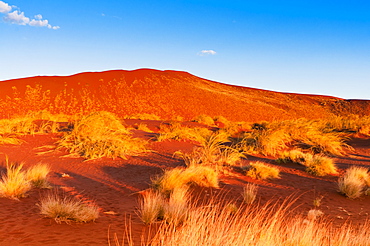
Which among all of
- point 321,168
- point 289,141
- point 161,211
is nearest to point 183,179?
point 161,211

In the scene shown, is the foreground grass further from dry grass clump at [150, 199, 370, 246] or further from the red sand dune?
the red sand dune

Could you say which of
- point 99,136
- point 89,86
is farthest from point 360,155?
point 89,86

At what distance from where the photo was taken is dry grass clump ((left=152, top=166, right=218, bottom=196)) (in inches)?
309

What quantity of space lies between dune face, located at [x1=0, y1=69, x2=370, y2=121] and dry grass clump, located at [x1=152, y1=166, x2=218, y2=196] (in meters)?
33.2

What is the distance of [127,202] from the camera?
7.22 meters

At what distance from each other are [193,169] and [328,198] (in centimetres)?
378

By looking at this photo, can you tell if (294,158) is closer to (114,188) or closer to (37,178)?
(114,188)

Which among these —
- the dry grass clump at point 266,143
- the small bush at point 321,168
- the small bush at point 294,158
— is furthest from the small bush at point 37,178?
the dry grass clump at point 266,143

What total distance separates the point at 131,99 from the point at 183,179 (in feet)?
139

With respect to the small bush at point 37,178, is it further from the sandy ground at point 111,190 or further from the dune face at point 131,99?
the dune face at point 131,99

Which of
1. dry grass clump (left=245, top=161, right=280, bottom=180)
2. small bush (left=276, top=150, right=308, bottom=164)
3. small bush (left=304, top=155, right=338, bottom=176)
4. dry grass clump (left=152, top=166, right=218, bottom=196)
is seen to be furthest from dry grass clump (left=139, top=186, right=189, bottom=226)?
small bush (left=276, top=150, right=308, bottom=164)

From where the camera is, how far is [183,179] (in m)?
8.30

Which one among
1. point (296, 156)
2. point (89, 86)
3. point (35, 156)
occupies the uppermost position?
point (89, 86)

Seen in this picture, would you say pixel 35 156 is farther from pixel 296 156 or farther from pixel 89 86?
pixel 89 86
